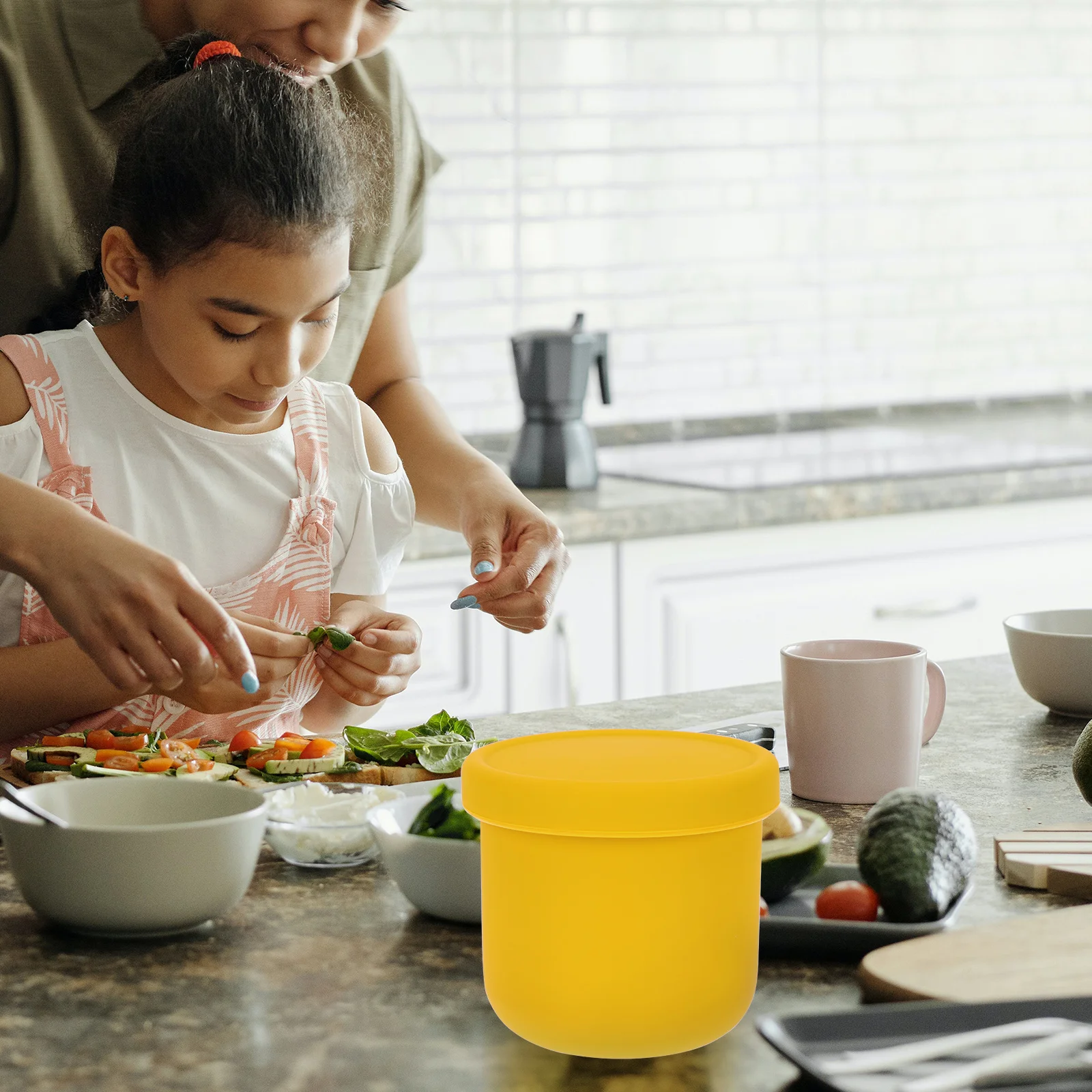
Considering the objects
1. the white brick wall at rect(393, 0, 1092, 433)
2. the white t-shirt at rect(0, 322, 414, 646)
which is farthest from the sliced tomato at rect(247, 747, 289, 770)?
the white brick wall at rect(393, 0, 1092, 433)

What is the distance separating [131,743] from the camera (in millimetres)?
1148

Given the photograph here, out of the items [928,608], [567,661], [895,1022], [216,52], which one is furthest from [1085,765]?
[928,608]

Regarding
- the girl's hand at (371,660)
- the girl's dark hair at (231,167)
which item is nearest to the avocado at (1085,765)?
the girl's hand at (371,660)

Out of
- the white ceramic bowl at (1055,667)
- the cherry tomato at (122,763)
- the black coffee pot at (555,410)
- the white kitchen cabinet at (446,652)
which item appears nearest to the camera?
the cherry tomato at (122,763)

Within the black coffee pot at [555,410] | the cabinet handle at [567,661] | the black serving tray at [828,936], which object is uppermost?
the black coffee pot at [555,410]

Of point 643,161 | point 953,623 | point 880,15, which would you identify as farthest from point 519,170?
point 953,623

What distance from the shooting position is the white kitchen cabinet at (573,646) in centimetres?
244

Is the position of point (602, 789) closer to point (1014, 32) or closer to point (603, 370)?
point (603, 370)

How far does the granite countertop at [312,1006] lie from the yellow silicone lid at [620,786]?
11 centimetres

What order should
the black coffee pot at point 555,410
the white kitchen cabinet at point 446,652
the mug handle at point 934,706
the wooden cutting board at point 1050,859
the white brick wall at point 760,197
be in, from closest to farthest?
the wooden cutting board at point 1050,859 → the mug handle at point 934,706 → the white kitchen cabinet at point 446,652 → the black coffee pot at point 555,410 → the white brick wall at point 760,197

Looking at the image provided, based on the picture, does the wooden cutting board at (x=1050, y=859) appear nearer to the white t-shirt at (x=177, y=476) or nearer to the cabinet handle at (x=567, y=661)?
the white t-shirt at (x=177, y=476)

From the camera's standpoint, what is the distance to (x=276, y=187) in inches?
55.9

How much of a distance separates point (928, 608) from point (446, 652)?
2.99ft

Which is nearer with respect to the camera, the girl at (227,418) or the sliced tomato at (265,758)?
the sliced tomato at (265,758)
